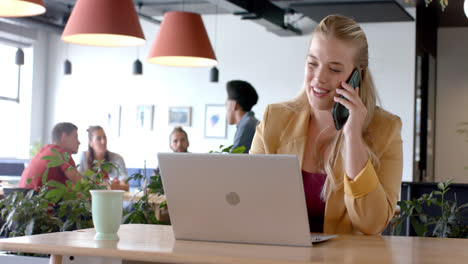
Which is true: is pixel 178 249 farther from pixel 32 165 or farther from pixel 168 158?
pixel 32 165

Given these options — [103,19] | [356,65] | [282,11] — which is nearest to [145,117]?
[282,11]

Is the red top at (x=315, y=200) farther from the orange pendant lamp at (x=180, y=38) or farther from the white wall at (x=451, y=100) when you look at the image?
the white wall at (x=451, y=100)

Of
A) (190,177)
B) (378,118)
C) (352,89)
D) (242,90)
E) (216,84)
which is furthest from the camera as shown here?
(216,84)

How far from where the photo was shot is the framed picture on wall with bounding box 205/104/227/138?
9898 millimetres

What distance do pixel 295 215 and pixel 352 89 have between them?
631mm

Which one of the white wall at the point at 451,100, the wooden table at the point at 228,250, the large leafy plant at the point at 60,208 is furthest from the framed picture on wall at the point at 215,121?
the wooden table at the point at 228,250

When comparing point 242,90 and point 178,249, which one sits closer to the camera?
point 178,249

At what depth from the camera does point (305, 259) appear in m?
1.39

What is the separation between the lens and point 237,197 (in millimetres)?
1623

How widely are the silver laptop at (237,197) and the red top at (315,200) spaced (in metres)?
0.49

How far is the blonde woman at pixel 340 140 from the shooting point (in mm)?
2002

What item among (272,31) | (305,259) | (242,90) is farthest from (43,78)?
(305,259)

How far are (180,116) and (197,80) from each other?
631 mm

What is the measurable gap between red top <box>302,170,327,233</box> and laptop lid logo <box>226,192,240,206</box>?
2.04 feet
